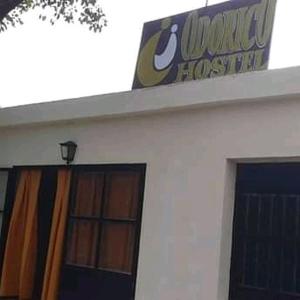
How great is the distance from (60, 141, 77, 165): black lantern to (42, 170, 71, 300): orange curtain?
19 cm

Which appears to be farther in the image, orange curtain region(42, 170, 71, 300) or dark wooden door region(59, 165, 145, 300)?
orange curtain region(42, 170, 71, 300)

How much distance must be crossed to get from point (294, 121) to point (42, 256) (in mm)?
4293

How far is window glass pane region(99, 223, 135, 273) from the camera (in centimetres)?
666

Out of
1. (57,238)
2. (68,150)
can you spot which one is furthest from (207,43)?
(57,238)

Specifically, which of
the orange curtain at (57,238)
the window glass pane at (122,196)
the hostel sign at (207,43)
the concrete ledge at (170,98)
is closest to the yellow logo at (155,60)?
the hostel sign at (207,43)

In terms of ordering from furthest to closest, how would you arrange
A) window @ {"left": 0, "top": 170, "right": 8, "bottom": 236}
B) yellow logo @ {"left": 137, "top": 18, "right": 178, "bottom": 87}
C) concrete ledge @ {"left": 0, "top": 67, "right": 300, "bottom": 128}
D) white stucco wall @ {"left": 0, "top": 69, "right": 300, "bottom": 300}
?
window @ {"left": 0, "top": 170, "right": 8, "bottom": 236} → yellow logo @ {"left": 137, "top": 18, "right": 178, "bottom": 87} → white stucco wall @ {"left": 0, "top": 69, "right": 300, "bottom": 300} → concrete ledge @ {"left": 0, "top": 67, "right": 300, "bottom": 128}

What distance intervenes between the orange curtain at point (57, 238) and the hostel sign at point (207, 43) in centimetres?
165

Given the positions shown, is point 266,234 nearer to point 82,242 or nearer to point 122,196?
point 122,196

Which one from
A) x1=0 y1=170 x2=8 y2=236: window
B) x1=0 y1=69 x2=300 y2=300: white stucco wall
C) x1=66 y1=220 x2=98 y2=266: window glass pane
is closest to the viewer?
x1=0 y1=69 x2=300 y2=300: white stucco wall

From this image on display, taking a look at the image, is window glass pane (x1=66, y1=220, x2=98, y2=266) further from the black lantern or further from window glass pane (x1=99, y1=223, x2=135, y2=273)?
the black lantern

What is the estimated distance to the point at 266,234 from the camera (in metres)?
5.46

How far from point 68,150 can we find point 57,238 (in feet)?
3.77

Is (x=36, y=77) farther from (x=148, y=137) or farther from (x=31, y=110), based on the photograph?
(x=148, y=137)

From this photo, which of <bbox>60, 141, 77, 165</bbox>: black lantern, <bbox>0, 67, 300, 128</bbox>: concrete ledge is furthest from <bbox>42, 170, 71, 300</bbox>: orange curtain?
<bbox>0, 67, 300, 128</bbox>: concrete ledge
